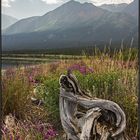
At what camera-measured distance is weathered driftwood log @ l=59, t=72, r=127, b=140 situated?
3759 millimetres

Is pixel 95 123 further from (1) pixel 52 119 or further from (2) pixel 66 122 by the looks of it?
(1) pixel 52 119

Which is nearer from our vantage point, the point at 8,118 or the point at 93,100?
the point at 93,100

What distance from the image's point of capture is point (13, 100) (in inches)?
218

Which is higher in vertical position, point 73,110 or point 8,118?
point 73,110

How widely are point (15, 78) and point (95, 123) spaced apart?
229cm

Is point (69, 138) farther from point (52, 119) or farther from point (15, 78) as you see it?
point (15, 78)

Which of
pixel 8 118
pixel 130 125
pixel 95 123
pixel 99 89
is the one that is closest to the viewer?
pixel 95 123

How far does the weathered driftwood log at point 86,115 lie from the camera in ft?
12.3

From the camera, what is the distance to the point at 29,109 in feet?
19.2

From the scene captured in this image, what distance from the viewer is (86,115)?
381 centimetres

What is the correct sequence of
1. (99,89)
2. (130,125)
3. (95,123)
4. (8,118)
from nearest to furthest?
(95,123)
(130,125)
(8,118)
(99,89)

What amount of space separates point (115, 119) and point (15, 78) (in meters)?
2.32

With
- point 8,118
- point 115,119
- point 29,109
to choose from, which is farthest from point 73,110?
point 29,109

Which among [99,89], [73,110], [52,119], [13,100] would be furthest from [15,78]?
[73,110]
